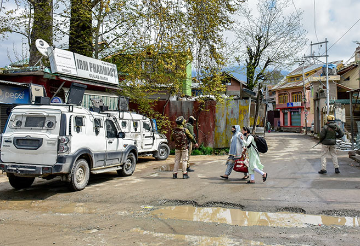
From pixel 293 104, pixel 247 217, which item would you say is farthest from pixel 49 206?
pixel 293 104

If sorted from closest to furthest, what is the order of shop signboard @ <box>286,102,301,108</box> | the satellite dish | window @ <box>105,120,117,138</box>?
window @ <box>105,120,117,138</box>, the satellite dish, shop signboard @ <box>286,102,301,108</box>

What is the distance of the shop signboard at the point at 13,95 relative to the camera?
44.7 feet

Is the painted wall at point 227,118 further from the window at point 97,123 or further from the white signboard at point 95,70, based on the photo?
the window at point 97,123

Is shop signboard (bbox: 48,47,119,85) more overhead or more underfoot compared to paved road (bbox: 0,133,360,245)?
more overhead

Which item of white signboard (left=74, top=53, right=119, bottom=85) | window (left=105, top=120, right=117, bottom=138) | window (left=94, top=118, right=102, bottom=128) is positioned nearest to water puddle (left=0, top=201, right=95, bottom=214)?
window (left=94, top=118, right=102, bottom=128)

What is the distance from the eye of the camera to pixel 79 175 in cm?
826

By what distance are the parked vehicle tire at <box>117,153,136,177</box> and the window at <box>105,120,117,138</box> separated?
108 centimetres

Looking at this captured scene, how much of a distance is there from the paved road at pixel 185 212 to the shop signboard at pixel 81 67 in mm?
5725

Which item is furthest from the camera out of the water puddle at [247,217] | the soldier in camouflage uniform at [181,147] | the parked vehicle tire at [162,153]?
the parked vehicle tire at [162,153]

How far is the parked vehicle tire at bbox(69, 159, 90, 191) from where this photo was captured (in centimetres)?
785

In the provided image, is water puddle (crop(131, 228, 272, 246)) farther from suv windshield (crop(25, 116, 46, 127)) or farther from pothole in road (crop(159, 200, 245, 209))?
suv windshield (crop(25, 116, 46, 127))

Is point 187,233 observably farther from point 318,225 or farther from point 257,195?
point 257,195

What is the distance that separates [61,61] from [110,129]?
19.6 feet

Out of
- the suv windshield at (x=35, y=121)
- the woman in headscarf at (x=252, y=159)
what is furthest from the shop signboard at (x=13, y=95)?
the woman in headscarf at (x=252, y=159)
